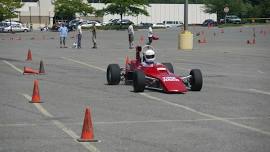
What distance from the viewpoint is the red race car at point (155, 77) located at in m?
17.8

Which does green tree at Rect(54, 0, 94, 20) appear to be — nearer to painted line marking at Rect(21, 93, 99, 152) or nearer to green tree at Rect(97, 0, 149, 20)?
green tree at Rect(97, 0, 149, 20)

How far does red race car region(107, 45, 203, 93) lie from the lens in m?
17.8

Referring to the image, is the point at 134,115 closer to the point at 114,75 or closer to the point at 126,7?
the point at 114,75

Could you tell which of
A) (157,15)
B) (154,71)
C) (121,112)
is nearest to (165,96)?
(154,71)

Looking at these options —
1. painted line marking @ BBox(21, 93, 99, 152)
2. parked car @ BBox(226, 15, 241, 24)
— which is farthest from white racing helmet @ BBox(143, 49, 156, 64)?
parked car @ BBox(226, 15, 241, 24)

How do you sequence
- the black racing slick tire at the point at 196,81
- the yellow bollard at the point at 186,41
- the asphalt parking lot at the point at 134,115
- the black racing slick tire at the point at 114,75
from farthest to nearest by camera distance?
the yellow bollard at the point at 186,41, the black racing slick tire at the point at 114,75, the black racing slick tire at the point at 196,81, the asphalt parking lot at the point at 134,115

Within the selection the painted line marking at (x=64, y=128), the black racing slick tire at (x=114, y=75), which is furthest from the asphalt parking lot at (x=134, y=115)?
the black racing slick tire at (x=114, y=75)

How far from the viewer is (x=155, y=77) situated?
1823 cm

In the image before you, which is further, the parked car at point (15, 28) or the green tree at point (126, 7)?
the green tree at point (126, 7)

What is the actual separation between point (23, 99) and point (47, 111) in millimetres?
2453

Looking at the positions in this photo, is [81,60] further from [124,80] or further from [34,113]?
[34,113]

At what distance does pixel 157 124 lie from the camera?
42.0ft

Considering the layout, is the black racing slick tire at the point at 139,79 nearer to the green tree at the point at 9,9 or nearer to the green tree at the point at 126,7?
the green tree at the point at 9,9

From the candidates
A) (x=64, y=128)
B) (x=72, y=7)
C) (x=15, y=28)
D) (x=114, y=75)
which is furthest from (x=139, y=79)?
(x=72, y=7)
